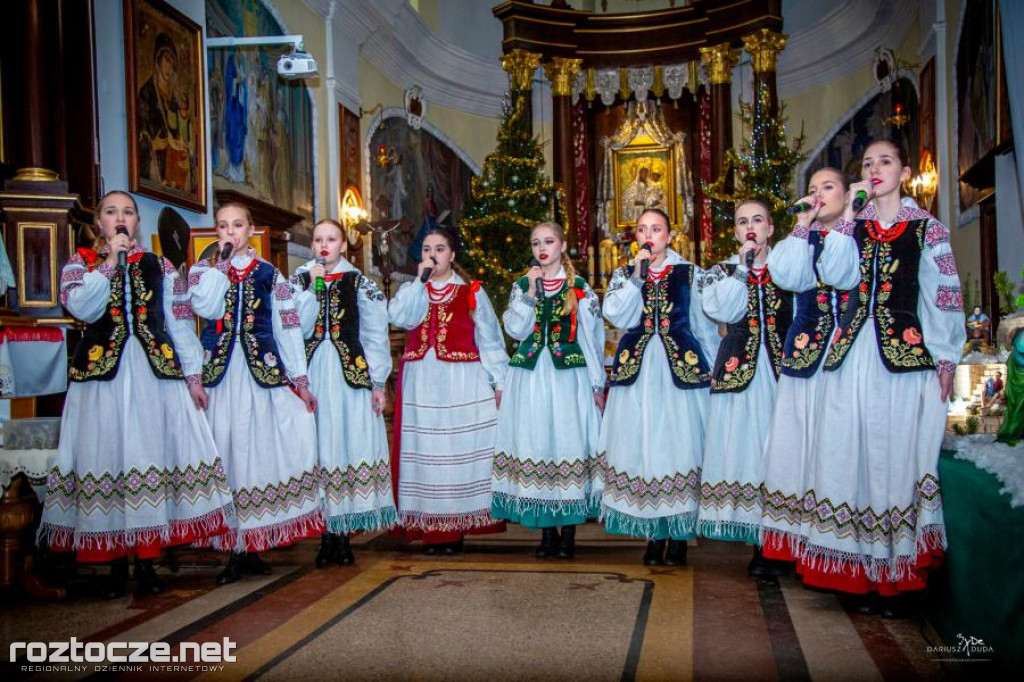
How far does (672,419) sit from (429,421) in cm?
147

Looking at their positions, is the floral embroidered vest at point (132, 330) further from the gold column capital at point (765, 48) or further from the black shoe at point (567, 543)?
the gold column capital at point (765, 48)

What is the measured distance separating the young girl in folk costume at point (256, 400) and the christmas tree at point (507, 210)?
7.61 meters

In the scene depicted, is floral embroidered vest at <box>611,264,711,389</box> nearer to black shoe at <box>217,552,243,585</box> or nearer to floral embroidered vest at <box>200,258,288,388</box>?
floral embroidered vest at <box>200,258,288,388</box>

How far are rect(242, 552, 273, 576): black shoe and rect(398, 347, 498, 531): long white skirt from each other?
890 millimetres

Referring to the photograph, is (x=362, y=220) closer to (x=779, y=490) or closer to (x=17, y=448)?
(x=17, y=448)

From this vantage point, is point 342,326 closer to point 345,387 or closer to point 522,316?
point 345,387

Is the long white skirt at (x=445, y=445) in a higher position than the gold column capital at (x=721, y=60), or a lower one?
lower

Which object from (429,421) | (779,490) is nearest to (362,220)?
(429,421)

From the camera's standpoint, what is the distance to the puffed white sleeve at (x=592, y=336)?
16.8 ft

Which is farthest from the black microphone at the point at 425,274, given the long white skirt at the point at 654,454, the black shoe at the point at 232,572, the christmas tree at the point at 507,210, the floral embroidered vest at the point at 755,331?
the christmas tree at the point at 507,210

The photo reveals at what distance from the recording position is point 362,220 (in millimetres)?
12250

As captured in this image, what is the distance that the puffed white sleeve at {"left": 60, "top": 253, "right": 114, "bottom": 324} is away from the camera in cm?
408

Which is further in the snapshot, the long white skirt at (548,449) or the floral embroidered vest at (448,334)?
the floral embroidered vest at (448,334)

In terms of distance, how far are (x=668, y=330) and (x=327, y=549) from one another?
7.24ft
